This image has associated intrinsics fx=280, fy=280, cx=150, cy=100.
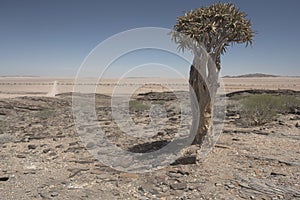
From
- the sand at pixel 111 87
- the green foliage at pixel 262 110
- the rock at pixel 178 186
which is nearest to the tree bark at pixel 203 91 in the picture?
the rock at pixel 178 186

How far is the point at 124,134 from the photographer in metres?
9.34

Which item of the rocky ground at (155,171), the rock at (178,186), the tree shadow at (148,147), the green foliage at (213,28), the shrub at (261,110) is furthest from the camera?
the shrub at (261,110)

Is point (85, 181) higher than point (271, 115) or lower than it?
lower

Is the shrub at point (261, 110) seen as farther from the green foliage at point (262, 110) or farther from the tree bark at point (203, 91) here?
the tree bark at point (203, 91)

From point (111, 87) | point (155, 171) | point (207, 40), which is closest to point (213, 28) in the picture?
point (207, 40)

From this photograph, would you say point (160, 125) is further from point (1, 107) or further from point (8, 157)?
point (1, 107)

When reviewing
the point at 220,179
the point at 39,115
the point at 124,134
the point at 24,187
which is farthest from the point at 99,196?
the point at 39,115

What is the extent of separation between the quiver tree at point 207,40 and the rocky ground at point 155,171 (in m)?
1.14

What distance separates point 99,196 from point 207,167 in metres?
2.29

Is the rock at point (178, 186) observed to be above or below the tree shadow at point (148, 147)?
below

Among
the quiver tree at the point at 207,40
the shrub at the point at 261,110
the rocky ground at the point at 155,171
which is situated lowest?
the rocky ground at the point at 155,171

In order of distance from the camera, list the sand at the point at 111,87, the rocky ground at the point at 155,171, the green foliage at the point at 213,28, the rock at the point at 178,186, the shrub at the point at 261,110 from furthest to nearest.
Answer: the sand at the point at 111,87
the shrub at the point at 261,110
the green foliage at the point at 213,28
the rock at the point at 178,186
the rocky ground at the point at 155,171

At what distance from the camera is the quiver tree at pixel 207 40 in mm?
6020

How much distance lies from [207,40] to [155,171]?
3.06 metres
